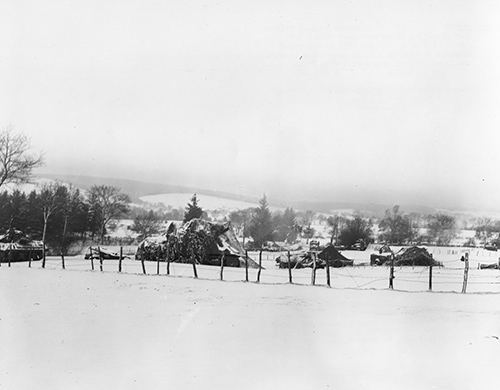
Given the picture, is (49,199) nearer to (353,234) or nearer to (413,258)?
(353,234)

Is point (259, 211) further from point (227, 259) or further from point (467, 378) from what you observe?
point (467, 378)

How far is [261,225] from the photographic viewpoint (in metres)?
49.4

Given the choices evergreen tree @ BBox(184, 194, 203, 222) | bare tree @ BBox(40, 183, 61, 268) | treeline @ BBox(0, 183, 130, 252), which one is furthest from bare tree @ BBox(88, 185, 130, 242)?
evergreen tree @ BBox(184, 194, 203, 222)

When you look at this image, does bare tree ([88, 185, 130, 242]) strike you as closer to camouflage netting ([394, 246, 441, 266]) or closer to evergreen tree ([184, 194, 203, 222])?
evergreen tree ([184, 194, 203, 222])

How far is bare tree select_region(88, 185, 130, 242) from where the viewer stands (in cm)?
6134

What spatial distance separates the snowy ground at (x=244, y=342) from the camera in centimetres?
619

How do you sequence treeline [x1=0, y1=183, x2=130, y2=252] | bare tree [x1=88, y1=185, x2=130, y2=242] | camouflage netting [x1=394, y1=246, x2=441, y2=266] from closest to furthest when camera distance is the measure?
camouflage netting [x1=394, y1=246, x2=441, y2=266], treeline [x1=0, y1=183, x2=130, y2=252], bare tree [x1=88, y1=185, x2=130, y2=242]

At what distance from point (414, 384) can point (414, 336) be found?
2.00 metres

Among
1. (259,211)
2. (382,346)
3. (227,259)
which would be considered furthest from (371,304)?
(259,211)

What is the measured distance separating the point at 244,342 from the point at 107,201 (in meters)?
59.3

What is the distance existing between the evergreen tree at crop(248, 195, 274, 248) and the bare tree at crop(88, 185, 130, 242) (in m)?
21.6

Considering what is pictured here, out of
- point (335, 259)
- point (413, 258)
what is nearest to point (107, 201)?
point (335, 259)

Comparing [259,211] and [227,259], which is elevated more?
[259,211]

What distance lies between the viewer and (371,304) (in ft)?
36.6
